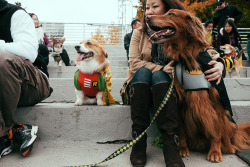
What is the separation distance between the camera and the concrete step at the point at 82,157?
67.2 inches

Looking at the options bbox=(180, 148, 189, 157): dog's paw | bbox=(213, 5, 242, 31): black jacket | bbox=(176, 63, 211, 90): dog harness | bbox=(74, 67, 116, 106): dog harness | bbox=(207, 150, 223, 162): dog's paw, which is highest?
bbox=(213, 5, 242, 31): black jacket

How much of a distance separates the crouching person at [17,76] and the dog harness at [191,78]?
130 centimetres

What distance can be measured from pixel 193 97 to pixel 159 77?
30cm

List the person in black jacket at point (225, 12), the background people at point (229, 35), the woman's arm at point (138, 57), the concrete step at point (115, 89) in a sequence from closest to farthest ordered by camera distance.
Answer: the woman's arm at point (138, 57), the concrete step at point (115, 89), the background people at point (229, 35), the person in black jacket at point (225, 12)

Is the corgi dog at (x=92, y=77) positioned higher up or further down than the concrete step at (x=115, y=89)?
higher up

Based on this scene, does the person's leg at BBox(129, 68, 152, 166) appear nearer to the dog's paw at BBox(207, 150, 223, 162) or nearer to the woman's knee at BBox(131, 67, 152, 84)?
the woman's knee at BBox(131, 67, 152, 84)

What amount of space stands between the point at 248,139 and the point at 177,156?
847mm

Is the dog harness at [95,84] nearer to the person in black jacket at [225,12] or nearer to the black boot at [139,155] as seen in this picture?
the black boot at [139,155]

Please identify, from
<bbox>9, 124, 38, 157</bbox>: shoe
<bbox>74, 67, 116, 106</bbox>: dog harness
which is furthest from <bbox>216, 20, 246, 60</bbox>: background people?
<bbox>9, 124, 38, 157</bbox>: shoe

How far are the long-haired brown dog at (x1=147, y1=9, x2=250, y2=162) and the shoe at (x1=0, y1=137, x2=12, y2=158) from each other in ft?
4.78

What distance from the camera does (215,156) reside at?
172 centimetres

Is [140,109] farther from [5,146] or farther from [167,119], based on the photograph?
[5,146]

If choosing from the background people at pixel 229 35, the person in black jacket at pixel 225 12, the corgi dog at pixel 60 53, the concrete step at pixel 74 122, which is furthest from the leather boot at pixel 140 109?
the person in black jacket at pixel 225 12

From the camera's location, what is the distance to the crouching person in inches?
69.8
